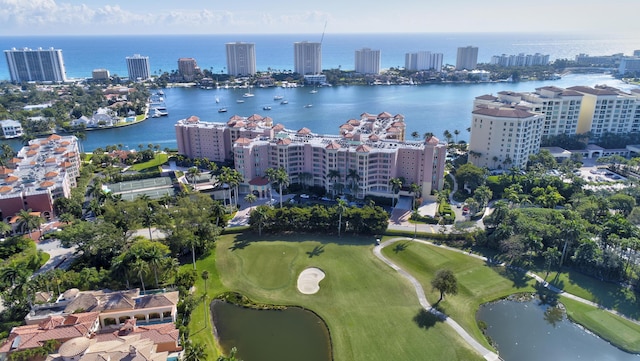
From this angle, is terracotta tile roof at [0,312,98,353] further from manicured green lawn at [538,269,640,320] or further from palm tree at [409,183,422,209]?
manicured green lawn at [538,269,640,320]

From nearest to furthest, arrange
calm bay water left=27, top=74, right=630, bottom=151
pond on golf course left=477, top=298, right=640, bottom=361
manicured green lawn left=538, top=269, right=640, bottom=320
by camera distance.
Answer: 1. pond on golf course left=477, top=298, right=640, bottom=361
2. manicured green lawn left=538, top=269, right=640, bottom=320
3. calm bay water left=27, top=74, right=630, bottom=151

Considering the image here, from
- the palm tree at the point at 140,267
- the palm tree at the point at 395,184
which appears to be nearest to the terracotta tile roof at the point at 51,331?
the palm tree at the point at 140,267

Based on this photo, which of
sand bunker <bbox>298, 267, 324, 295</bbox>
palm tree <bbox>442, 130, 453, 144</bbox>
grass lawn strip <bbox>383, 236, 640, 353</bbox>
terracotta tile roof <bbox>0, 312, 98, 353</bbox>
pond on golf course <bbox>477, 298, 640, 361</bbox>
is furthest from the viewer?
palm tree <bbox>442, 130, 453, 144</bbox>

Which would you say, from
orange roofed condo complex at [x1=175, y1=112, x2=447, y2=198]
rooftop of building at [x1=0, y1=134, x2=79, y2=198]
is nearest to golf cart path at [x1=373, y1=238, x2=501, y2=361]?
orange roofed condo complex at [x1=175, y1=112, x2=447, y2=198]

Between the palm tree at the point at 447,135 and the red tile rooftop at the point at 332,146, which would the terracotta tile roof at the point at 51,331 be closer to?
the red tile rooftop at the point at 332,146

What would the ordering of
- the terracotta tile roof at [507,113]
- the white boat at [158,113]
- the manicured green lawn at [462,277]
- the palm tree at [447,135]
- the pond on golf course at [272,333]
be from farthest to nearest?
the white boat at [158,113]
the palm tree at [447,135]
the terracotta tile roof at [507,113]
the manicured green lawn at [462,277]
the pond on golf course at [272,333]
